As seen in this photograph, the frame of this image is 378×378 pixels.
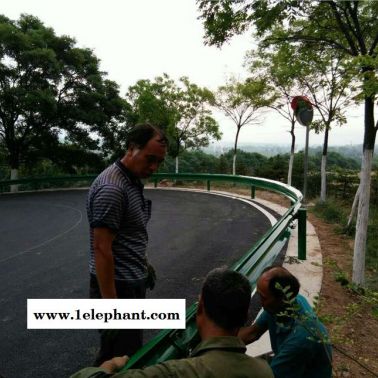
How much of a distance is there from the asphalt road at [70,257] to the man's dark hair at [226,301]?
243 centimetres

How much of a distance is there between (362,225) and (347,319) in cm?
358

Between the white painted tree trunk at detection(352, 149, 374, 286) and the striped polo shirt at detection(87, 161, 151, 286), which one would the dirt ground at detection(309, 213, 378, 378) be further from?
the striped polo shirt at detection(87, 161, 151, 286)

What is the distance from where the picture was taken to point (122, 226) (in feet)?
8.25

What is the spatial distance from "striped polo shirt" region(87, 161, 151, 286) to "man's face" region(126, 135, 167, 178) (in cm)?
6

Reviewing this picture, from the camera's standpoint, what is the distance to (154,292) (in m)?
5.32

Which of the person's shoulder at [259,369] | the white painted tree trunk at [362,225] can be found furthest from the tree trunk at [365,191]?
the person's shoulder at [259,369]

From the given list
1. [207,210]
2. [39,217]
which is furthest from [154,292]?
[39,217]

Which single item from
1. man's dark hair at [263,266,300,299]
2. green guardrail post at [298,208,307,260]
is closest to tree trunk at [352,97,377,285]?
green guardrail post at [298,208,307,260]

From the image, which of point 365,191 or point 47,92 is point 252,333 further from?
point 47,92

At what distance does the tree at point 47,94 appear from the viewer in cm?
1942

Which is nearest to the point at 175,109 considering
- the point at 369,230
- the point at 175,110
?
the point at 175,110

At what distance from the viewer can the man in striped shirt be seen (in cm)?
233

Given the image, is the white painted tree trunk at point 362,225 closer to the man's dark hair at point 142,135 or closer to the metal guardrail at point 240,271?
the metal guardrail at point 240,271

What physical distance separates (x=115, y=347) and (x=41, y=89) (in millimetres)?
20351
